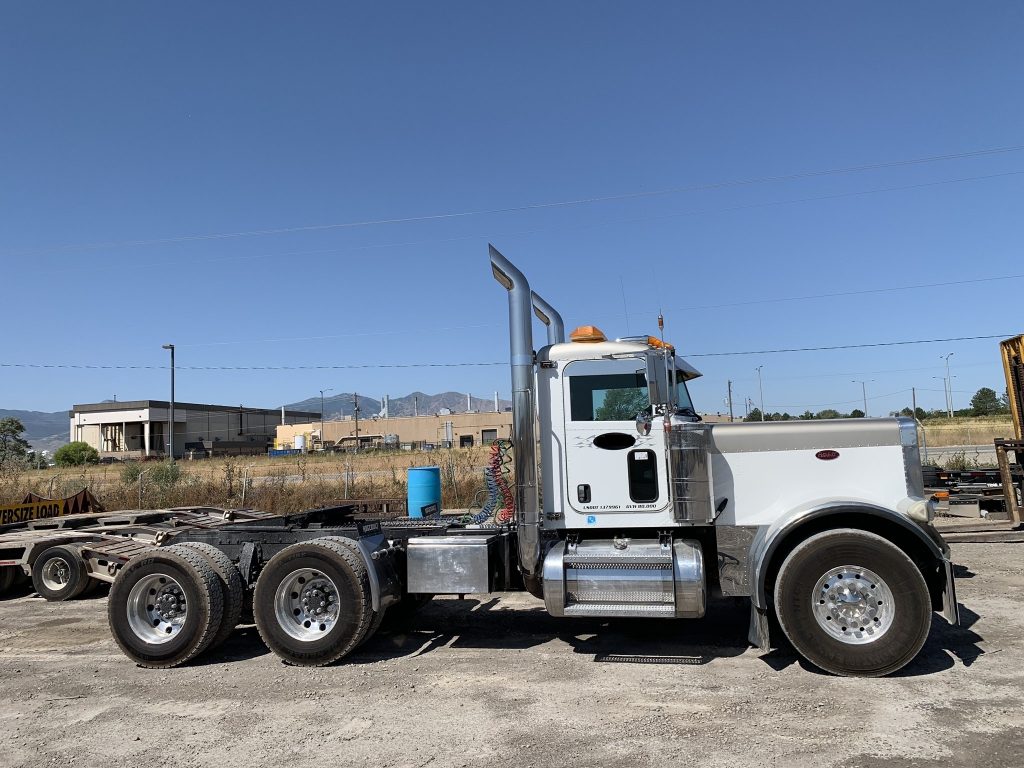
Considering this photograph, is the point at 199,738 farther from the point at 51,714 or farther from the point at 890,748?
the point at 890,748

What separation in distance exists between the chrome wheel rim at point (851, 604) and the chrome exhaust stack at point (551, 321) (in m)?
3.55

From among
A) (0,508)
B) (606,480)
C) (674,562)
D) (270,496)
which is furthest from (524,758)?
(270,496)

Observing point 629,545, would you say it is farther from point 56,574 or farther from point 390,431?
point 390,431

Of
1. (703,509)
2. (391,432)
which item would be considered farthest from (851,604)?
(391,432)

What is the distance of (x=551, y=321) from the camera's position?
310 inches

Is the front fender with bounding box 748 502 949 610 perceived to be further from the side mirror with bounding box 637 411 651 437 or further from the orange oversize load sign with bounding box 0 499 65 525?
the orange oversize load sign with bounding box 0 499 65 525

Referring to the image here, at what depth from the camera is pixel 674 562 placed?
6.02 m

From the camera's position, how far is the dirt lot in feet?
14.7

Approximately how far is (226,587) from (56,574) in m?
4.72

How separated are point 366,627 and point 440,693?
1.09 meters

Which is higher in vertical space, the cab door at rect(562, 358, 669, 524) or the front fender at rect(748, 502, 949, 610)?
the cab door at rect(562, 358, 669, 524)

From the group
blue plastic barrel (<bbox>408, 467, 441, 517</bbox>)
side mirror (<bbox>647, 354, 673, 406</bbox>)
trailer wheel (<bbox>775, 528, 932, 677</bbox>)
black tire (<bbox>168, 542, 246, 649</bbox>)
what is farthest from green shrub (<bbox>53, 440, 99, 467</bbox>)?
trailer wheel (<bbox>775, 528, 932, 677</bbox>)

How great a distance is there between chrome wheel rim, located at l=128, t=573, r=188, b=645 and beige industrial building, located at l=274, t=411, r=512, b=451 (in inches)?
2754

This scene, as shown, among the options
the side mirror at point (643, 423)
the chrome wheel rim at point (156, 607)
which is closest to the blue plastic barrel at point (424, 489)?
the chrome wheel rim at point (156, 607)
